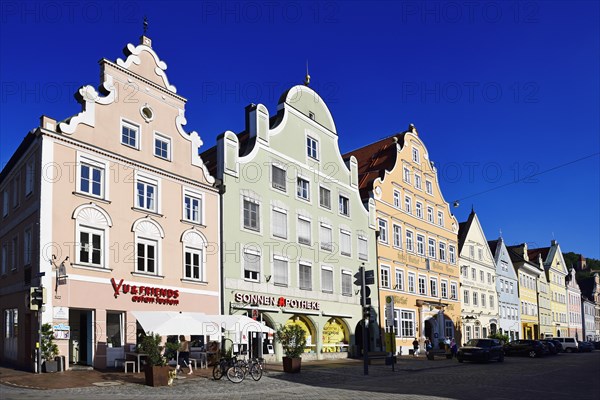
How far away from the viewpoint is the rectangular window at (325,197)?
4028 centimetres

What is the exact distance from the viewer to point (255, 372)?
23203mm

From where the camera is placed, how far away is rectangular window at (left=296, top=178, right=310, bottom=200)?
38.3m

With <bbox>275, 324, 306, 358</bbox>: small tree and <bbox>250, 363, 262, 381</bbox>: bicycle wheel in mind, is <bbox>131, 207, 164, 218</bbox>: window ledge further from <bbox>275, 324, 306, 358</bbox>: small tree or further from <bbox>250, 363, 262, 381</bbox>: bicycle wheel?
<bbox>250, 363, 262, 381</bbox>: bicycle wheel

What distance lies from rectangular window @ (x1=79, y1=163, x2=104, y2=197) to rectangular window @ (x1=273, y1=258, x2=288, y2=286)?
11.9 metres

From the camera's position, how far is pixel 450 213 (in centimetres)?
5806

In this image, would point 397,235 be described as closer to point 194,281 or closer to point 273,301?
point 273,301

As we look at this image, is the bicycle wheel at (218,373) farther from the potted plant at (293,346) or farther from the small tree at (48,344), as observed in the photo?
the small tree at (48,344)

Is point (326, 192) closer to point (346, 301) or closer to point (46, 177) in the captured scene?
point (346, 301)

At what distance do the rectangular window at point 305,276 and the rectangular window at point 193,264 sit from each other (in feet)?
26.6

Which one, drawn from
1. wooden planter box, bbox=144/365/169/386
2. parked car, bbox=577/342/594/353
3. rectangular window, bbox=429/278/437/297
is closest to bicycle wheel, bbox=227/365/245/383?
wooden planter box, bbox=144/365/169/386

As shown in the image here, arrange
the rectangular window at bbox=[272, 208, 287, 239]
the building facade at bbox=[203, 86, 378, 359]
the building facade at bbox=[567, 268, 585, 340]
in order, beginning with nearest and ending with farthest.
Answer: the building facade at bbox=[203, 86, 378, 359] < the rectangular window at bbox=[272, 208, 287, 239] < the building facade at bbox=[567, 268, 585, 340]

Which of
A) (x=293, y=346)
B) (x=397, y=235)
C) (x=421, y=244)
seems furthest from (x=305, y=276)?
(x=421, y=244)

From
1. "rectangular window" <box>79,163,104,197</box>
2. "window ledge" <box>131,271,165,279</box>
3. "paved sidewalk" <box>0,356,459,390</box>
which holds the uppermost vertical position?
"rectangular window" <box>79,163,104,197</box>

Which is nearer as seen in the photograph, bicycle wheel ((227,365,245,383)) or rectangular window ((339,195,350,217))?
bicycle wheel ((227,365,245,383))
